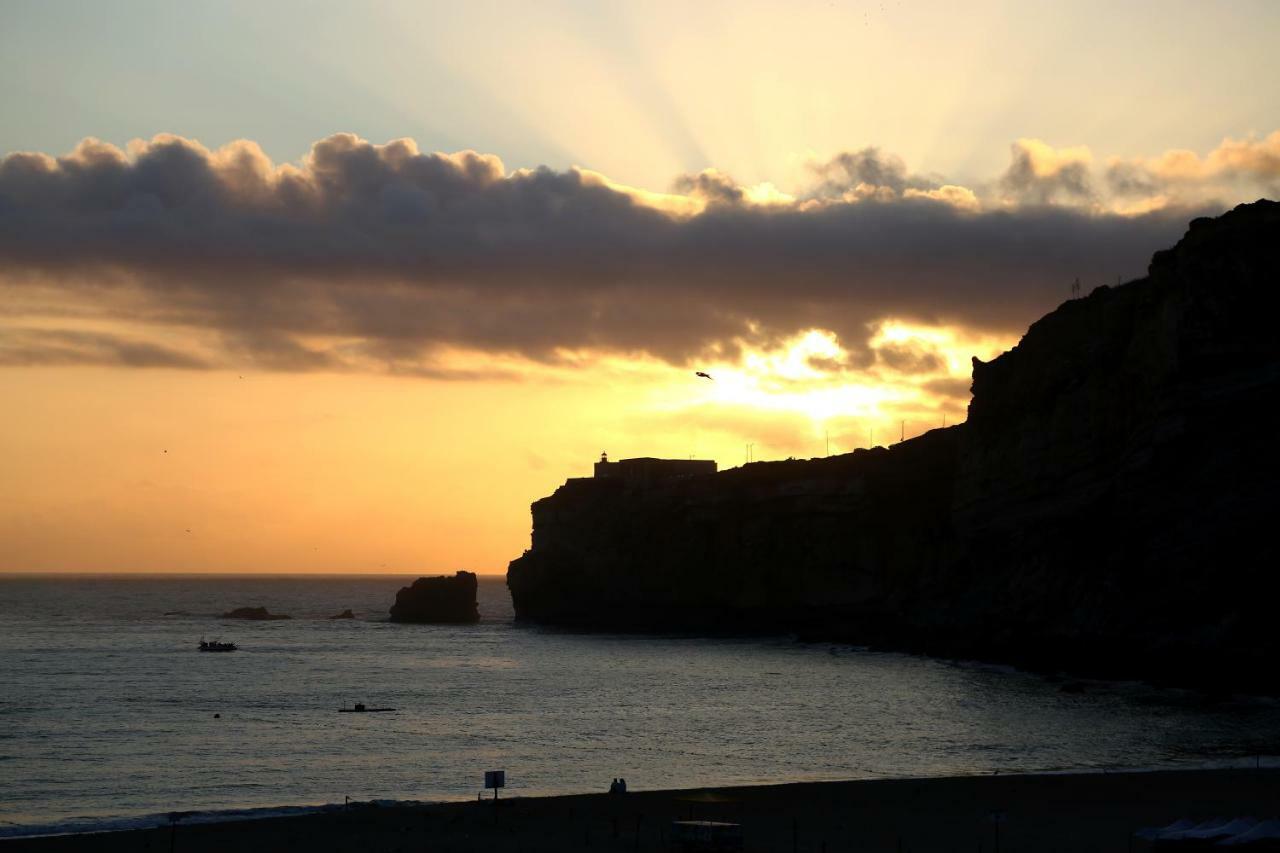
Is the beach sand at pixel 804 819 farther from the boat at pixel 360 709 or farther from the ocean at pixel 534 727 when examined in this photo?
the boat at pixel 360 709

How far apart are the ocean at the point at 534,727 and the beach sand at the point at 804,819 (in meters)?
4.70

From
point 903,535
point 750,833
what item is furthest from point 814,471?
point 750,833

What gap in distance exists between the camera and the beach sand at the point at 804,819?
38.7 m

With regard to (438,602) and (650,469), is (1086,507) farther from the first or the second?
(438,602)

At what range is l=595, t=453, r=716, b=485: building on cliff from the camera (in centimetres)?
Answer: 17262

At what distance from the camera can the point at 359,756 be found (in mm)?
59406

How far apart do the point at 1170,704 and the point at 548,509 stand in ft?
344

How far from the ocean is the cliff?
5873 millimetres

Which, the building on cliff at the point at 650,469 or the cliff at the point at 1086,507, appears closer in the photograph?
the cliff at the point at 1086,507

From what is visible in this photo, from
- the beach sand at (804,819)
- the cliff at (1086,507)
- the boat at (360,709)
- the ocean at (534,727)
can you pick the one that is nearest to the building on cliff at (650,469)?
the cliff at (1086,507)

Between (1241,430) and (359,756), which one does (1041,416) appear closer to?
(1241,430)

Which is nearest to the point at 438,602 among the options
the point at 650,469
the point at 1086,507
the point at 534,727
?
the point at 650,469

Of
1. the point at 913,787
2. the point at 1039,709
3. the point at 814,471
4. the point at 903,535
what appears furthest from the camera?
the point at 814,471

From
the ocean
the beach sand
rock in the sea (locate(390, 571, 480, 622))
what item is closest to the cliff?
the ocean
